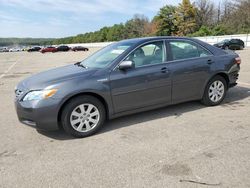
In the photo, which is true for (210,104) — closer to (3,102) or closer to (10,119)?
(10,119)

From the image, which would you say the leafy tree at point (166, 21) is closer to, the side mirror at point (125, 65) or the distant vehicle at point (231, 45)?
the distant vehicle at point (231, 45)

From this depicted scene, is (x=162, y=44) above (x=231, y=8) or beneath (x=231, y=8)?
beneath

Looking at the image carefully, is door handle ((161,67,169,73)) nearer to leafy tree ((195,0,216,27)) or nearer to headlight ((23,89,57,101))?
headlight ((23,89,57,101))

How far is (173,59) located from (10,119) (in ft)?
A: 11.5

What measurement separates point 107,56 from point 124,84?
0.83 meters

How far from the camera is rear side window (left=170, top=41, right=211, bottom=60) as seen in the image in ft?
17.3

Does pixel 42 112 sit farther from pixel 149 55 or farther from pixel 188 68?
pixel 188 68

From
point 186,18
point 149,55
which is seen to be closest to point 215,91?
point 149,55

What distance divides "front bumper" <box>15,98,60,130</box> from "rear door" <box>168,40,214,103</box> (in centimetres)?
227

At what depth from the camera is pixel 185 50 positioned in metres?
5.41

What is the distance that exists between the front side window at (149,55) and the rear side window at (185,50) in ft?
0.83

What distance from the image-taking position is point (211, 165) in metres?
3.30

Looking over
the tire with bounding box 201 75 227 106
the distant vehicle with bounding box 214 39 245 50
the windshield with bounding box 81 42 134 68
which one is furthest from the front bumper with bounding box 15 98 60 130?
the distant vehicle with bounding box 214 39 245 50

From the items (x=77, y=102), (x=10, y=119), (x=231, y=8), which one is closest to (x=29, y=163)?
(x=77, y=102)
